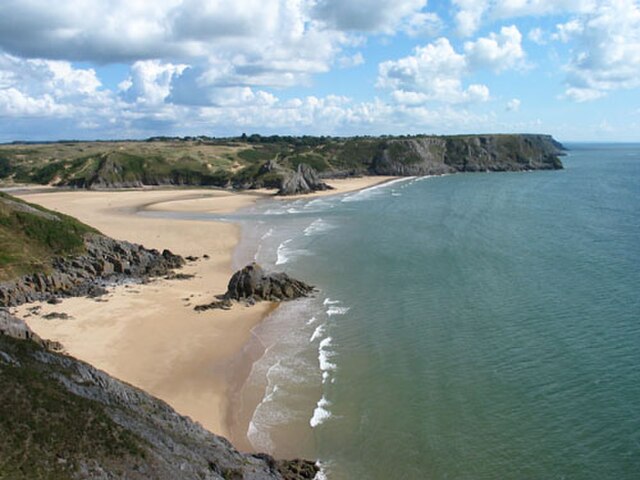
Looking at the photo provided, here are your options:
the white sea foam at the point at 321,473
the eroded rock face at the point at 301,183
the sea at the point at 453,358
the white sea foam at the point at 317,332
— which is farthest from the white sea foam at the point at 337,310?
the eroded rock face at the point at 301,183

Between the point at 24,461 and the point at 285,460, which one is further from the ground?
the point at 24,461

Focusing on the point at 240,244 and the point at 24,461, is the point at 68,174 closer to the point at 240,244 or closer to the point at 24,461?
the point at 240,244

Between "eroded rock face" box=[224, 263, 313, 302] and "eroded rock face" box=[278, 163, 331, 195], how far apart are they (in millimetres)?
78542

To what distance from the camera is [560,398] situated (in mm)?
26062

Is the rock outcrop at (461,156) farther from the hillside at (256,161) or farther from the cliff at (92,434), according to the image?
the cliff at (92,434)

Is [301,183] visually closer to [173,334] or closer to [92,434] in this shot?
[173,334]

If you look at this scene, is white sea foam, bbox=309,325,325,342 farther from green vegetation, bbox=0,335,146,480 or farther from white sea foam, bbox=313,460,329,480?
green vegetation, bbox=0,335,146,480

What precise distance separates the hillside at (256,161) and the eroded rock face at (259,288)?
299 ft

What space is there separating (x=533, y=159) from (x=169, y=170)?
113037 mm

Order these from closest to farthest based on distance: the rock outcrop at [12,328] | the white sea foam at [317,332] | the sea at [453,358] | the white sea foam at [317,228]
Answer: the sea at [453,358] → the rock outcrop at [12,328] → the white sea foam at [317,332] → the white sea foam at [317,228]

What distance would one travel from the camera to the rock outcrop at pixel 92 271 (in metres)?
41.8

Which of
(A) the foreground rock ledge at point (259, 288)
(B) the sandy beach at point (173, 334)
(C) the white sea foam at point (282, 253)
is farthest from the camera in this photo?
(C) the white sea foam at point (282, 253)

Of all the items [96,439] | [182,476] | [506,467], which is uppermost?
[96,439]

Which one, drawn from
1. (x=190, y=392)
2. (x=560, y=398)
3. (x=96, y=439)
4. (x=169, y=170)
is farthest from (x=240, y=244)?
(x=169, y=170)
